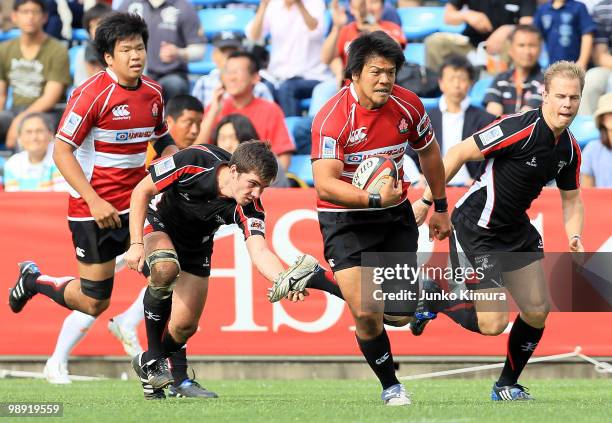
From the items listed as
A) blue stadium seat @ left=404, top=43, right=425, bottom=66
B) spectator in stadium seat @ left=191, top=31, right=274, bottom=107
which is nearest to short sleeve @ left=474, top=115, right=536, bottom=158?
spectator in stadium seat @ left=191, top=31, right=274, bottom=107

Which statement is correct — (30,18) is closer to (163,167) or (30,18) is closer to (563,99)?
(163,167)

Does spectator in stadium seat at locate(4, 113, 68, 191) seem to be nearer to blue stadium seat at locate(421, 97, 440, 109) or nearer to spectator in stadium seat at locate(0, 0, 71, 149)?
spectator in stadium seat at locate(0, 0, 71, 149)

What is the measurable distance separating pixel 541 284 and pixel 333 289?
200 centimetres

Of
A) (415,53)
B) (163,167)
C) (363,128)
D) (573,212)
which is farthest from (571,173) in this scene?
(415,53)

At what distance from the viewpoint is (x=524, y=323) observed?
8961 mm

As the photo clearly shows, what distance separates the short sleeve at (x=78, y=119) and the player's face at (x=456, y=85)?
15.4 ft

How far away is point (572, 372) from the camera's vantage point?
11.6 meters

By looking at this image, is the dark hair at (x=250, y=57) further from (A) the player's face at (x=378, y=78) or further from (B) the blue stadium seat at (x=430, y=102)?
(A) the player's face at (x=378, y=78)

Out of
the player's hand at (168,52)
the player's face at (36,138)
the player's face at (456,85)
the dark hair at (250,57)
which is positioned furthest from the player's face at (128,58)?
the player's hand at (168,52)

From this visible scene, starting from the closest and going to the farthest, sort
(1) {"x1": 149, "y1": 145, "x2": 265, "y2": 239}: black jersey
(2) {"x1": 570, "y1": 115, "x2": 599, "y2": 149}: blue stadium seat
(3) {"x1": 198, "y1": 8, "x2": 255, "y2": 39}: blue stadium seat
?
1. (1) {"x1": 149, "y1": 145, "x2": 265, "y2": 239}: black jersey
2. (2) {"x1": 570, "y1": 115, "x2": 599, "y2": 149}: blue stadium seat
3. (3) {"x1": 198, "y1": 8, "x2": 255, "y2": 39}: blue stadium seat

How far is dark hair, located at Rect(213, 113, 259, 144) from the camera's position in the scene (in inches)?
492

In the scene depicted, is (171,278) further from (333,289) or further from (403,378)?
(403,378)

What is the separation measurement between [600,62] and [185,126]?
Answer: 5109 millimetres

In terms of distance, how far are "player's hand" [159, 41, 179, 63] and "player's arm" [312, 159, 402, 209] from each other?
282 inches
